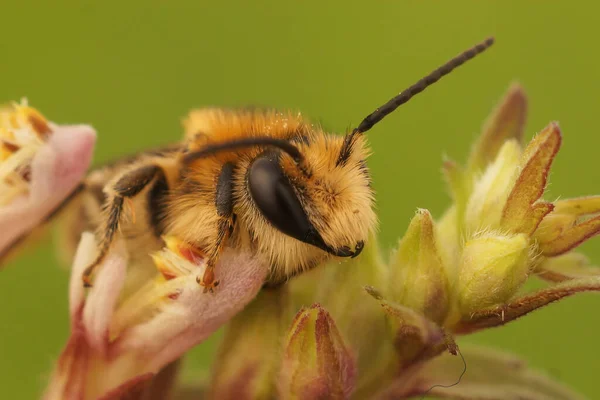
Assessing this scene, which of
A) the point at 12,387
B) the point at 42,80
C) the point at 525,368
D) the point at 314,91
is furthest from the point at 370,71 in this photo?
the point at 525,368

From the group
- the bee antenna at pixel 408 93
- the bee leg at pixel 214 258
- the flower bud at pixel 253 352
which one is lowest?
the flower bud at pixel 253 352

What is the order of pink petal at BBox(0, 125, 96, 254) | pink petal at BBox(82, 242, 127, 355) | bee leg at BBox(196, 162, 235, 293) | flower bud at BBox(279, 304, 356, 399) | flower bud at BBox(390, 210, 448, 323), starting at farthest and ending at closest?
pink petal at BBox(0, 125, 96, 254), pink petal at BBox(82, 242, 127, 355), bee leg at BBox(196, 162, 235, 293), flower bud at BBox(390, 210, 448, 323), flower bud at BBox(279, 304, 356, 399)

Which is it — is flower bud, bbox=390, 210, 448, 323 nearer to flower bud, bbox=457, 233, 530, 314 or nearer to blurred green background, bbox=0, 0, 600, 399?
flower bud, bbox=457, 233, 530, 314

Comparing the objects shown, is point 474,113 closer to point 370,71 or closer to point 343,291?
point 370,71

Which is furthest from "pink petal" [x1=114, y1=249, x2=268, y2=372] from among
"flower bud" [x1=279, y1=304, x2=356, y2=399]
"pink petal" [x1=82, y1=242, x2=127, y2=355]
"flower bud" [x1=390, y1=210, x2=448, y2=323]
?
"flower bud" [x1=390, y1=210, x2=448, y2=323]

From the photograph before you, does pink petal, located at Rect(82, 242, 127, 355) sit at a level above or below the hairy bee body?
below

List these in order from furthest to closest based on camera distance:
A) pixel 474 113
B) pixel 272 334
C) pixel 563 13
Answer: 1. pixel 563 13
2. pixel 474 113
3. pixel 272 334

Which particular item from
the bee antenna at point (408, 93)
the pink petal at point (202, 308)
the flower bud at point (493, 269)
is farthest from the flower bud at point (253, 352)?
the flower bud at point (493, 269)

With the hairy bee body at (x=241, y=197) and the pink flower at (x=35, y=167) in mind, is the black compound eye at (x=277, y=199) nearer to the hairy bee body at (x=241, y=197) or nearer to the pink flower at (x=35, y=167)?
the hairy bee body at (x=241, y=197)
